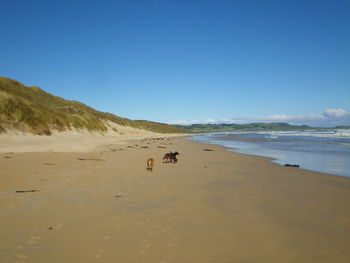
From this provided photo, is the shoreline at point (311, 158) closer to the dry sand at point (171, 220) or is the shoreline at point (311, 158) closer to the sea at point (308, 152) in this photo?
the sea at point (308, 152)

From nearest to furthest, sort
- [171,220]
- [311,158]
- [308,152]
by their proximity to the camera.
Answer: [171,220], [311,158], [308,152]

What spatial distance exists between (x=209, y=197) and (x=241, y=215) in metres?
1.83

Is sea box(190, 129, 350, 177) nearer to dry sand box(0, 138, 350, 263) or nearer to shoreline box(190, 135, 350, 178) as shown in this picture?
shoreline box(190, 135, 350, 178)

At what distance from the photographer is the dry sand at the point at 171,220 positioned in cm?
439

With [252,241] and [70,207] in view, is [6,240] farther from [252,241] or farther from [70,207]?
[252,241]

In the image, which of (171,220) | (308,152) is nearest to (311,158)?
(308,152)

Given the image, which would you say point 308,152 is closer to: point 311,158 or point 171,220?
point 311,158

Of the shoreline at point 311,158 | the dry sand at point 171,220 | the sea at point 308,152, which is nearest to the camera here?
the dry sand at point 171,220

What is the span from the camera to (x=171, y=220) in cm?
601

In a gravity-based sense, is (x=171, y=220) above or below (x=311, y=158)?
above

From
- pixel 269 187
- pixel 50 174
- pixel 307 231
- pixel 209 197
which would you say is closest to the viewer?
pixel 307 231

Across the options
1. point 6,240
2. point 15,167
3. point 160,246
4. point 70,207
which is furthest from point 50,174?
point 160,246

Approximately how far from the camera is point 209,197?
26.8 ft

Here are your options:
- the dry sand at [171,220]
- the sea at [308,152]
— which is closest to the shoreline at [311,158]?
the sea at [308,152]
